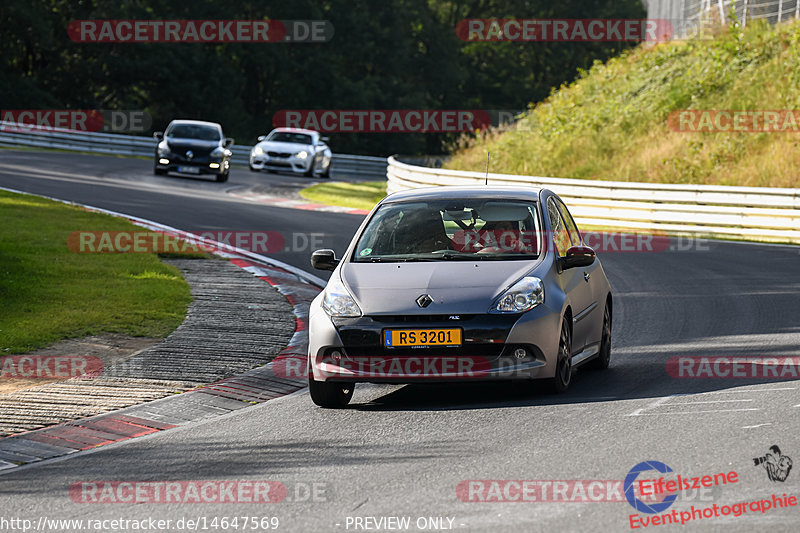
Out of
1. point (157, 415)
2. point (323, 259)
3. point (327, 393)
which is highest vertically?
point (323, 259)

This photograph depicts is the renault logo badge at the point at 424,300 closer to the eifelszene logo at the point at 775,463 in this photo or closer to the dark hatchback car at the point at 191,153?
the eifelszene logo at the point at 775,463

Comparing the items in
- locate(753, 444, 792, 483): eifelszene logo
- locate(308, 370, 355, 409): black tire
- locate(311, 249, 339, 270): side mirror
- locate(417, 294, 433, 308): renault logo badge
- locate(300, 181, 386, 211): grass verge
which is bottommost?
locate(308, 370, 355, 409): black tire

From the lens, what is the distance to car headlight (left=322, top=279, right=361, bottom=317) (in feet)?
28.0

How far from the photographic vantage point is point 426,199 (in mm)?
9719

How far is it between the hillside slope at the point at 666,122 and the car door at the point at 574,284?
18.0m

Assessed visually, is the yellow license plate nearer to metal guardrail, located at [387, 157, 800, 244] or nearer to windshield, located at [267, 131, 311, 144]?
metal guardrail, located at [387, 157, 800, 244]

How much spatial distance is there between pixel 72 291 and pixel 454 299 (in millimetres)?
6569

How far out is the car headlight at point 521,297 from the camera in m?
8.44

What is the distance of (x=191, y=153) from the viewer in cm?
3334

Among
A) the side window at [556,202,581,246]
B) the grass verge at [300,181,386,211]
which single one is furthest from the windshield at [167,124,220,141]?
the side window at [556,202,581,246]

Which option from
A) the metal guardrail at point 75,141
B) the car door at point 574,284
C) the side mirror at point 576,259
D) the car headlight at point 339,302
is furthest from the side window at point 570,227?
the metal guardrail at point 75,141

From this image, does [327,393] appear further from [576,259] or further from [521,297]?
[576,259]

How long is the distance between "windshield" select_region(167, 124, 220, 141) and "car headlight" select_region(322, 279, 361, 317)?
25.7 metres

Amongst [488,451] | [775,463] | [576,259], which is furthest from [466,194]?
[775,463]
